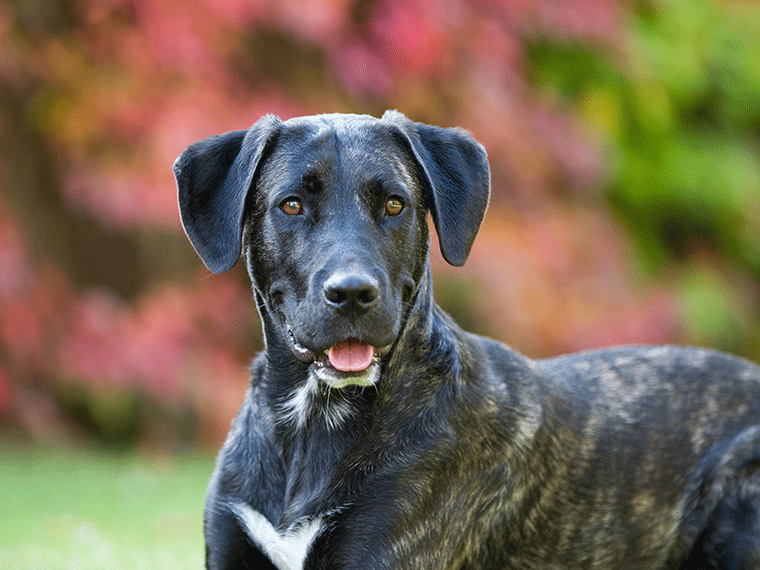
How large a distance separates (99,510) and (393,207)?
4.84m

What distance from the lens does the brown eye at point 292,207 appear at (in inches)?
147

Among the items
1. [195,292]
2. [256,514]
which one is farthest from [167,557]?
[195,292]

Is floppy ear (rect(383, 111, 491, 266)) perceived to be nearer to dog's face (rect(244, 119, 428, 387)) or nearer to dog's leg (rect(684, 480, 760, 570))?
dog's face (rect(244, 119, 428, 387))

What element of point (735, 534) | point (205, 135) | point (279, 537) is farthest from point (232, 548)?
point (205, 135)

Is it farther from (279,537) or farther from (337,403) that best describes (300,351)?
(279,537)

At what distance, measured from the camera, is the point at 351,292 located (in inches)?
136

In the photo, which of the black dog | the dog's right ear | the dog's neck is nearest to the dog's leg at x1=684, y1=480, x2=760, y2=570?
the black dog

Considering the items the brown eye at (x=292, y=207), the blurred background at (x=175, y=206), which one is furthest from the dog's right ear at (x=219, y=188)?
the blurred background at (x=175, y=206)

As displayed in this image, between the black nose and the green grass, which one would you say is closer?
the black nose

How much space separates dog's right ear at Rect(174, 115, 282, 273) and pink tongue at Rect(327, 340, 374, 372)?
1.81 ft

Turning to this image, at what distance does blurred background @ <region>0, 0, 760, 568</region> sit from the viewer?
8180 millimetres

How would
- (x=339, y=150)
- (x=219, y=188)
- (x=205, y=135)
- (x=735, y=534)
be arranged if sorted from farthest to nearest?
(x=205, y=135) → (x=735, y=534) → (x=219, y=188) → (x=339, y=150)

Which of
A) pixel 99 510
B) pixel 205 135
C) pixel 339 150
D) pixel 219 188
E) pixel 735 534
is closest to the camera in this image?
pixel 339 150

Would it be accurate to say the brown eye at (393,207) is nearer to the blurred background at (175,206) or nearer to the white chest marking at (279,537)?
the white chest marking at (279,537)
